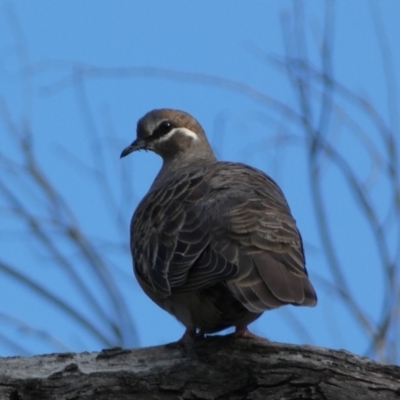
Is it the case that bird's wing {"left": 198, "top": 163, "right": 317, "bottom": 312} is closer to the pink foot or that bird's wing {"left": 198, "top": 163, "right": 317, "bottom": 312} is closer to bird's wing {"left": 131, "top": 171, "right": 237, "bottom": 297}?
bird's wing {"left": 131, "top": 171, "right": 237, "bottom": 297}

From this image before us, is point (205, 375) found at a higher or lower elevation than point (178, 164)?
lower

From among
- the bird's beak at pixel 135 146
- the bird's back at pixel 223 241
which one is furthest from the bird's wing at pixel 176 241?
the bird's beak at pixel 135 146

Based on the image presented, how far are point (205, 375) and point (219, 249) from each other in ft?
2.20

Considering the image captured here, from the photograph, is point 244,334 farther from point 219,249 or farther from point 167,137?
point 167,137

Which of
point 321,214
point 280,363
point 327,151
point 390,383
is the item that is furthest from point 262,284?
point 327,151

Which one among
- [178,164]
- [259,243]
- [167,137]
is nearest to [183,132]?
[167,137]

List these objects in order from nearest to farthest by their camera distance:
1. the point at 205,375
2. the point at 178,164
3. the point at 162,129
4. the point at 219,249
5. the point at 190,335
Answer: the point at 205,375 < the point at 219,249 < the point at 190,335 < the point at 178,164 < the point at 162,129

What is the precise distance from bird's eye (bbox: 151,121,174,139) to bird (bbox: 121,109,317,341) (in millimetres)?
1073

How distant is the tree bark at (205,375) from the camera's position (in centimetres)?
491

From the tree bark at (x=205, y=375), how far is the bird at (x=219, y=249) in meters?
0.29

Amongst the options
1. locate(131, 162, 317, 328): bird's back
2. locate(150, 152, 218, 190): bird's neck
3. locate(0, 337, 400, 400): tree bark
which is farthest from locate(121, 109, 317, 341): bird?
locate(150, 152, 218, 190): bird's neck

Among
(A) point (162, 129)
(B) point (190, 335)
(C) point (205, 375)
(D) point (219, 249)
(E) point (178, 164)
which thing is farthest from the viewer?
(A) point (162, 129)

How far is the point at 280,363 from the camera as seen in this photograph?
5051 mm

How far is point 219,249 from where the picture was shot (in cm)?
536
